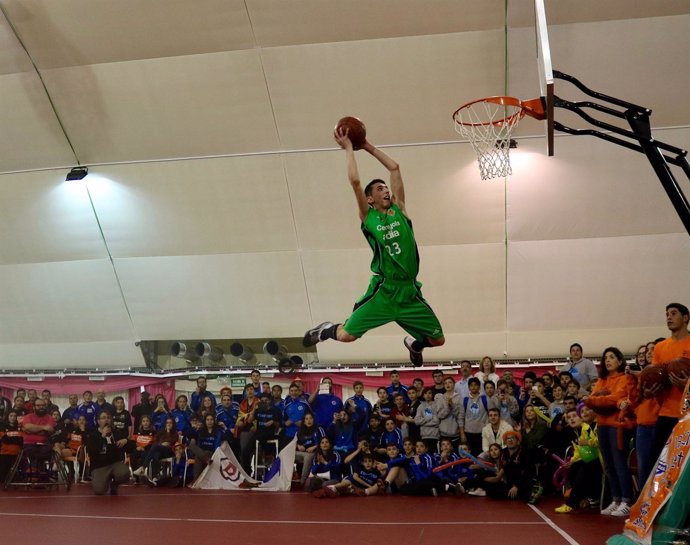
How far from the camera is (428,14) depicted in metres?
9.87

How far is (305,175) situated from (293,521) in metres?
6.38

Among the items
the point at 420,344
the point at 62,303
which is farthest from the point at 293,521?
the point at 62,303

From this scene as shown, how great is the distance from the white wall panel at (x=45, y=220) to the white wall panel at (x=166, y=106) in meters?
0.95

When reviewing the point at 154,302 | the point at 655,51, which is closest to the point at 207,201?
the point at 154,302

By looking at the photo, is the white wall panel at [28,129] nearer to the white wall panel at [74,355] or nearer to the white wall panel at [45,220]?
the white wall panel at [45,220]

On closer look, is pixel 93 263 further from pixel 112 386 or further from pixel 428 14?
pixel 428 14

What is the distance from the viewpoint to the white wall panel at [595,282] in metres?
11.5

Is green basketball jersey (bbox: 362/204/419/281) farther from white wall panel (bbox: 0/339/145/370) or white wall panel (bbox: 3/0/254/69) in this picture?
white wall panel (bbox: 0/339/145/370)

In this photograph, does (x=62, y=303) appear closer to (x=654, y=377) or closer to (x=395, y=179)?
(x=395, y=179)

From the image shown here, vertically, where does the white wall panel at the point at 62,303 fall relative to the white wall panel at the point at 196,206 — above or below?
below

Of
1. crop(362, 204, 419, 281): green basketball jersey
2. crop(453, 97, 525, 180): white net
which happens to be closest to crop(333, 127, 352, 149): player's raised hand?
crop(362, 204, 419, 281): green basketball jersey

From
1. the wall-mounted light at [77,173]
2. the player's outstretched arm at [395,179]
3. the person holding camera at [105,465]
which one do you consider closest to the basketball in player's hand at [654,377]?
the player's outstretched arm at [395,179]

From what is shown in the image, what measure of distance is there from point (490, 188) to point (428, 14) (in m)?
2.98

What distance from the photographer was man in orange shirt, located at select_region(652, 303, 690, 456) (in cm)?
523
